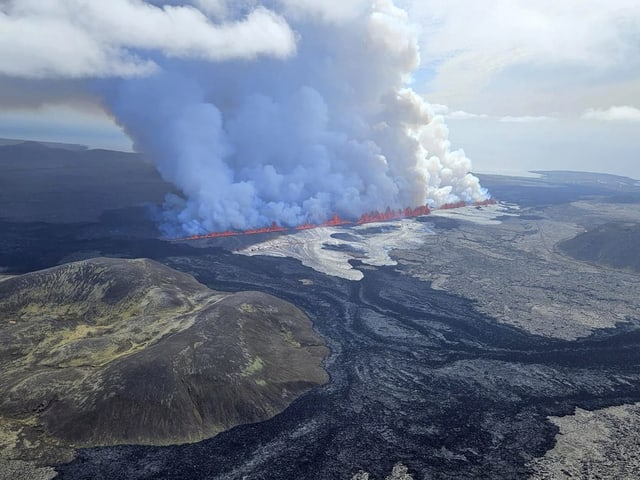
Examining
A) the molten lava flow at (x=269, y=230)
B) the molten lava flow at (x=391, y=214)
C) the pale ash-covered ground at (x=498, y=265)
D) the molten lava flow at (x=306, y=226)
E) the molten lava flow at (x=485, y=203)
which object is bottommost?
the pale ash-covered ground at (x=498, y=265)

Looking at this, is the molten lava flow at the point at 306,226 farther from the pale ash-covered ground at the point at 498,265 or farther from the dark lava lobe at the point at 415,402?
the dark lava lobe at the point at 415,402

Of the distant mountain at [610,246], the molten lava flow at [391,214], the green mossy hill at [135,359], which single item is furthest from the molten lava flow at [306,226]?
the distant mountain at [610,246]

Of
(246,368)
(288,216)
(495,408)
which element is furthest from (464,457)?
(288,216)

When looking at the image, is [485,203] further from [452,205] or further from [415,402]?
[415,402]

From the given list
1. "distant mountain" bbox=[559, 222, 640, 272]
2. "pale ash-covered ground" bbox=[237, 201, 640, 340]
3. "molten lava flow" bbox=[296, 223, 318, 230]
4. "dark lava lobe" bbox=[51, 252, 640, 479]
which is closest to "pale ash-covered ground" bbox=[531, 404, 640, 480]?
"dark lava lobe" bbox=[51, 252, 640, 479]

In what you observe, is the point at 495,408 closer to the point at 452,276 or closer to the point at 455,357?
the point at 455,357

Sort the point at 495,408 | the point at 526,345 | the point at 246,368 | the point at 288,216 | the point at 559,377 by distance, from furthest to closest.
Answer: the point at 288,216 → the point at 526,345 → the point at 559,377 → the point at 246,368 → the point at 495,408

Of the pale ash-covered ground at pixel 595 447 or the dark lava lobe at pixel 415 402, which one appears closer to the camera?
the pale ash-covered ground at pixel 595 447
